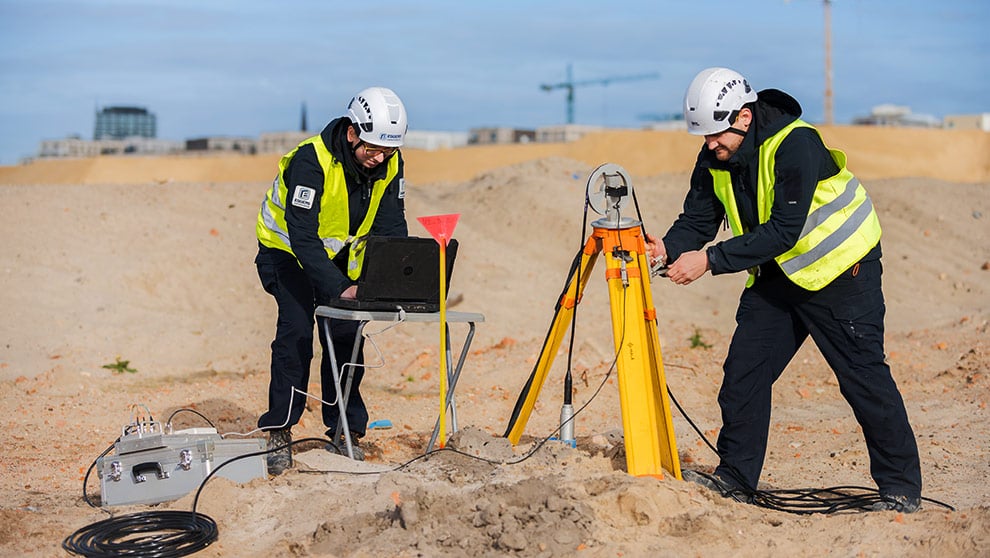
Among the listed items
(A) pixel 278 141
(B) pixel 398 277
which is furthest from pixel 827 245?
(A) pixel 278 141

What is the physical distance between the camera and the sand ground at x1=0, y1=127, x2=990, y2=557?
15.3 feet

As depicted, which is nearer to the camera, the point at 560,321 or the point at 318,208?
the point at 560,321

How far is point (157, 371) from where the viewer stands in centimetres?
1041

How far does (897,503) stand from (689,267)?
1.52 metres

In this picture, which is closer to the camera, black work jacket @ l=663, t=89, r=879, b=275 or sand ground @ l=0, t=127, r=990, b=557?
sand ground @ l=0, t=127, r=990, b=557

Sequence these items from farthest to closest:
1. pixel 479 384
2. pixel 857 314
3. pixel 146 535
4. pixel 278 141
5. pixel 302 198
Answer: pixel 278 141
pixel 479 384
pixel 302 198
pixel 857 314
pixel 146 535

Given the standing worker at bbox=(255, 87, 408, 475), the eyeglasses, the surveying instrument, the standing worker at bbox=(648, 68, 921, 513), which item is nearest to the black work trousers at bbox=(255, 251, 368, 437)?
the standing worker at bbox=(255, 87, 408, 475)

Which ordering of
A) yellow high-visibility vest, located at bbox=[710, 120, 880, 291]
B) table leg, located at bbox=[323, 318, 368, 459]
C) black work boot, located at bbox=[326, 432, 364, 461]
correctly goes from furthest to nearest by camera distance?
black work boot, located at bbox=[326, 432, 364, 461]
table leg, located at bbox=[323, 318, 368, 459]
yellow high-visibility vest, located at bbox=[710, 120, 880, 291]

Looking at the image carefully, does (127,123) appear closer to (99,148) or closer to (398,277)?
(99,148)

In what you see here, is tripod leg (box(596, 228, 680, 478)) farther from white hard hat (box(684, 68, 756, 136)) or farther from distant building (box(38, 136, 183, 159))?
distant building (box(38, 136, 183, 159))

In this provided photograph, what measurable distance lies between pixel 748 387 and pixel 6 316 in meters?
8.47

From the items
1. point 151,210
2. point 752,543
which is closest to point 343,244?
point 752,543

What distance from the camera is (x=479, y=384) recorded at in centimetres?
950

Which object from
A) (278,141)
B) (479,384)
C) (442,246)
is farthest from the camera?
(278,141)
